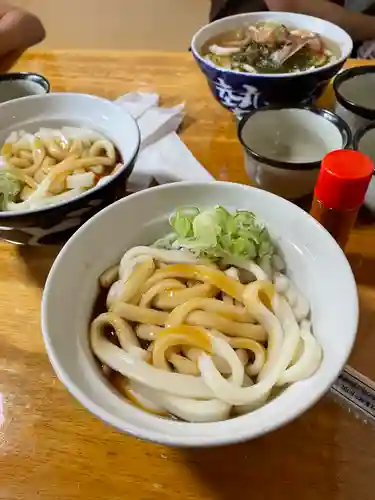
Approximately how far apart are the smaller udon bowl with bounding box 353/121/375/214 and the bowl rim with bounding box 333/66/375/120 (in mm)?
37

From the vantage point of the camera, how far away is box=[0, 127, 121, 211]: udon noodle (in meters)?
0.84

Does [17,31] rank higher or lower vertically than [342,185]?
lower

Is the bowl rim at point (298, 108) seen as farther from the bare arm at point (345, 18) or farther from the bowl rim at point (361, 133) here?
the bare arm at point (345, 18)

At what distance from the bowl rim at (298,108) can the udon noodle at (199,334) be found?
0.18 meters

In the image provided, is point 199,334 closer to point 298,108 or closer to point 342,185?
point 342,185

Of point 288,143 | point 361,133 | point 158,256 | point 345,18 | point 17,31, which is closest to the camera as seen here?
point 158,256

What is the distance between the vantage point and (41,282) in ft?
2.71

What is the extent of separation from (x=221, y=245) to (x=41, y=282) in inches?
11.7

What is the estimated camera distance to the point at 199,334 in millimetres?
633

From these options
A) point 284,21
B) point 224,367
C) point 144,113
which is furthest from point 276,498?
point 284,21

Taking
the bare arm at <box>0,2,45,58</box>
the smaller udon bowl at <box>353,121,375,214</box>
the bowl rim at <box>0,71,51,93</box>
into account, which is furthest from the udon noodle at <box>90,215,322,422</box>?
the bare arm at <box>0,2,45,58</box>

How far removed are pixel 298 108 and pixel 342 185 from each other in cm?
32

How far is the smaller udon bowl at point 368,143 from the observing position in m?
0.85

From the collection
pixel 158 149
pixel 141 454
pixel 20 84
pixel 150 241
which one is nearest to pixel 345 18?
pixel 158 149
